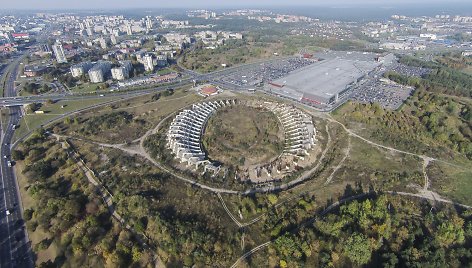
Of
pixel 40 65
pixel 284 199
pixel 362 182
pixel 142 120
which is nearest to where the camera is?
pixel 284 199

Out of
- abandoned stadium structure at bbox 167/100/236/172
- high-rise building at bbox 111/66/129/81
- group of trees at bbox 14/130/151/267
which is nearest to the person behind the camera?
group of trees at bbox 14/130/151/267

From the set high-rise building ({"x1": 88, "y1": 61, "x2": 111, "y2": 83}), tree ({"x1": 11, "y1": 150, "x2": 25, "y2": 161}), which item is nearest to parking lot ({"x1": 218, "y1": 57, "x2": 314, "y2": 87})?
high-rise building ({"x1": 88, "y1": 61, "x2": 111, "y2": 83})

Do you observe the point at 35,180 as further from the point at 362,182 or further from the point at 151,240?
the point at 362,182

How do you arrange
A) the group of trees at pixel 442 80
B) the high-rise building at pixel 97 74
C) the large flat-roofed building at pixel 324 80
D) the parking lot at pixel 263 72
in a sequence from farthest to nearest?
the parking lot at pixel 263 72 < the high-rise building at pixel 97 74 < the group of trees at pixel 442 80 < the large flat-roofed building at pixel 324 80

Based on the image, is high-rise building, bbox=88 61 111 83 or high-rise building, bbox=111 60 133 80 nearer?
high-rise building, bbox=88 61 111 83

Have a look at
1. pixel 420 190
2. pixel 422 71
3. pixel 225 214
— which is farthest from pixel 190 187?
pixel 422 71

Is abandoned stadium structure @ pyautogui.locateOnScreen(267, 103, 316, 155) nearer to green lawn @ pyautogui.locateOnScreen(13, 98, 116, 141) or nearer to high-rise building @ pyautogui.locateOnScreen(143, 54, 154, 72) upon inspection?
green lawn @ pyautogui.locateOnScreen(13, 98, 116, 141)

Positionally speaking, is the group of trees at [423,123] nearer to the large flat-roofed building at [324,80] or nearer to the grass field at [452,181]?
the grass field at [452,181]

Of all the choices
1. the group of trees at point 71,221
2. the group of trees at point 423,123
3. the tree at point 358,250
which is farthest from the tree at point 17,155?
the group of trees at point 423,123
